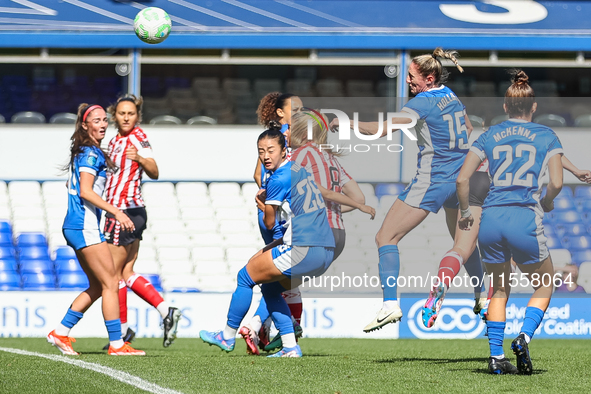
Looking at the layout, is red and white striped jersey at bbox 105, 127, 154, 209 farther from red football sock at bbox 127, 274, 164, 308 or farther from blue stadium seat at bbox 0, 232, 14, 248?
blue stadium seat at bbox 0, 232, 14, 248

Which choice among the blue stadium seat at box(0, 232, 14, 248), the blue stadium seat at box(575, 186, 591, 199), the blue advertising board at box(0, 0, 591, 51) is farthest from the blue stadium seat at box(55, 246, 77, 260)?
the blue stadium seat at box(575, 186, 591, 199)

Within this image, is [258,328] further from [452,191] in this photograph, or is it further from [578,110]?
[578,110]

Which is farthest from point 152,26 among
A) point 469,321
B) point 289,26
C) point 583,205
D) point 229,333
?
point 583,205

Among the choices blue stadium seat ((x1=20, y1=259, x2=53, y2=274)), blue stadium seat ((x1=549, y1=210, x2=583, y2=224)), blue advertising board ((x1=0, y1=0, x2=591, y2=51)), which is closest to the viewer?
blue stadium seat ((x1=549, y1=210, x2=583, y2=224))

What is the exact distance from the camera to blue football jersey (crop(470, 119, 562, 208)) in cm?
522

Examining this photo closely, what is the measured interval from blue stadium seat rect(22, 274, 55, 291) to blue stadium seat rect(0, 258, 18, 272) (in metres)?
0.20

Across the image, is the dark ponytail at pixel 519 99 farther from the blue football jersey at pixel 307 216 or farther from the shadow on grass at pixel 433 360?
the shadow on grass at pixel 433 360

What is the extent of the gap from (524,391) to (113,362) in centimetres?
276

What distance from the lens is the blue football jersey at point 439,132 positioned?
609 cm

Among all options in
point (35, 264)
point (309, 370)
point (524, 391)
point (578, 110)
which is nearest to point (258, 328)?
point (309, 370)

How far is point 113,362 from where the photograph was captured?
572 cm

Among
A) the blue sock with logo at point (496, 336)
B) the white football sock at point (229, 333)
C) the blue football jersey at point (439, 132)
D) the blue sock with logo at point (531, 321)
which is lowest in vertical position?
the white football sock at point (229, 333)

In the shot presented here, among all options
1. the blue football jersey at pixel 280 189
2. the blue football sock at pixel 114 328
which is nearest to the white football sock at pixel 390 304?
the blue football jersey at pixel 280 189

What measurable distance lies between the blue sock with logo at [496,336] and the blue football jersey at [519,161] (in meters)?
0.75
